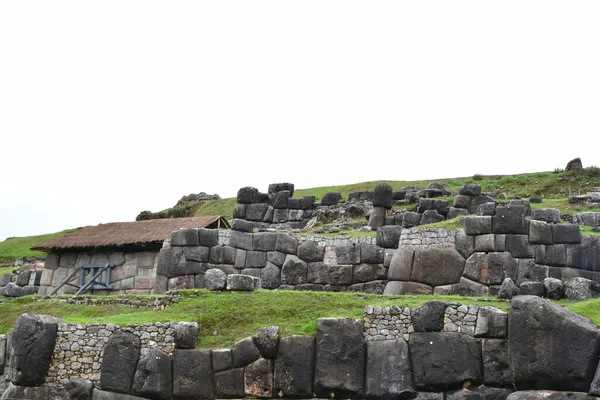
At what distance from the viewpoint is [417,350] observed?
18.8 meters

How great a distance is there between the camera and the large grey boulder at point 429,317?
1886 cm

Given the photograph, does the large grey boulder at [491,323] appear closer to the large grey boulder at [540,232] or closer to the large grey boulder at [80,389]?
the large grey boulder at [540,232]

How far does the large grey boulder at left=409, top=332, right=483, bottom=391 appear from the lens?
18406 mm

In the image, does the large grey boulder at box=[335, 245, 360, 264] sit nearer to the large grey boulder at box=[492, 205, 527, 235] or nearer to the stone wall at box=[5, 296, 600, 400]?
the large grey boulder at box=[492, 205, 527, 235]

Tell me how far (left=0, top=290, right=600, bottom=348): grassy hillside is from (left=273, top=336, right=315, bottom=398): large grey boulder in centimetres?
42

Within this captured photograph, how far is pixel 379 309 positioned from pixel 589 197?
57.3 feet

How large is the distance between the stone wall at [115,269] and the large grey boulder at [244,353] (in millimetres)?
11623

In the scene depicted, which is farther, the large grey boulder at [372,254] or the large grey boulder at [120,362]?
the large grey boulder at [372,254]

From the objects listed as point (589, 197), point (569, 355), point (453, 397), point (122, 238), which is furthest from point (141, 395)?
point (589, 197)

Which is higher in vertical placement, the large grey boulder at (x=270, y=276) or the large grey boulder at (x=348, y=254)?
the large grey boulder at (x=348, y=254)

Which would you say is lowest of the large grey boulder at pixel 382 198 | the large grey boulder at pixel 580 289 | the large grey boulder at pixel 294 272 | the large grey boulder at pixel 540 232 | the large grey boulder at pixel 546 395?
the large grey boulder at pixel 546 395

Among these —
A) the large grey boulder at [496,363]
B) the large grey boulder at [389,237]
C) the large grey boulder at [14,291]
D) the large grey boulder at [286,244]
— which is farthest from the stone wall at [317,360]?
the large grey boulder at [14,291]

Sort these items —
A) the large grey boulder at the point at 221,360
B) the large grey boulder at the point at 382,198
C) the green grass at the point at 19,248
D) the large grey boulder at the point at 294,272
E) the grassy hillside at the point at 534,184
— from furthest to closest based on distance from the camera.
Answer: the green grass at the point at 19,248, the grassy hillside at the point at 534,184, the large grey boulder at the point at 382,198, the large grey boulder at the point at 294,272, the large grey boulder at the point at 221,360

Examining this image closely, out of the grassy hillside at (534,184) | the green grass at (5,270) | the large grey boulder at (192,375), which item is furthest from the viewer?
the grassy hillside at (534,184)
